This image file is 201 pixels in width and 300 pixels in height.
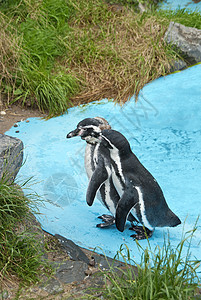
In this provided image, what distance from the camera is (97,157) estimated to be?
3422 millimetres

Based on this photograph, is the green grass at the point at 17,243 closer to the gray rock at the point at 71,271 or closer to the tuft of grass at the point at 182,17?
the gray rock at the point at 71,271

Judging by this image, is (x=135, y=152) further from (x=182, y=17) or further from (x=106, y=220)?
(x=182, y=17)

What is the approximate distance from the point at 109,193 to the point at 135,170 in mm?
308

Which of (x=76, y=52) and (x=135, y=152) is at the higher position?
(x=76, y=52)

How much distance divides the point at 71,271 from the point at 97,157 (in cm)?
83

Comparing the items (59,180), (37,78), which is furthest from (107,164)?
(37,78)

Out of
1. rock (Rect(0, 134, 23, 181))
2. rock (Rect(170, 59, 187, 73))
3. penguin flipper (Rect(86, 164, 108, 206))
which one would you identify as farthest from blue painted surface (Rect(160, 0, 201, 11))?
penguin flipper (Rect(86, 164, 108, 206))

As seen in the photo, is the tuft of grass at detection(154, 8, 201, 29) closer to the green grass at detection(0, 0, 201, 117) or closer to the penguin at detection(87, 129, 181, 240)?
the green grass at detection(0, 0, 201, 117)

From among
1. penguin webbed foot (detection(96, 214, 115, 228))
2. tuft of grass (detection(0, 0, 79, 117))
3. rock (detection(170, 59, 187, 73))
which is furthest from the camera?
rock (detection(170, 59, 187, 73))

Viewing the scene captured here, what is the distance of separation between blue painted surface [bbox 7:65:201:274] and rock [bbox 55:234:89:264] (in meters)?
0.16

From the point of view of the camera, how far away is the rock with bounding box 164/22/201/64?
648 cm

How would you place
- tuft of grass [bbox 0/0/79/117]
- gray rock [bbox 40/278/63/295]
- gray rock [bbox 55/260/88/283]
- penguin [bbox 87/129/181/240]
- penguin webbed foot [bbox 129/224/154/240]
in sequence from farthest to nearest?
tuft of grass [bbox 0/0/79/117] → penguin webbed foot [bbox 129/224/154/240] → penguin [bbox 87/129/181/240] → gray rock [bbox 55/260/88/283] → gray rock [bbox 40/278/63/295]

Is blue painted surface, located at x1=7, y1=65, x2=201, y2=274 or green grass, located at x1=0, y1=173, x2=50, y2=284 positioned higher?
green grass, located at x1=0, y1=173, x2=50, y2=284

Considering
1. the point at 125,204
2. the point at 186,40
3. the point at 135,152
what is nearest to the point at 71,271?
the point at 125,204
